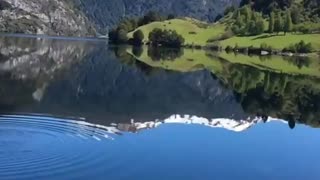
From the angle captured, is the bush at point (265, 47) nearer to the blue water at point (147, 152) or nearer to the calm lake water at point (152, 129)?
the calm lake water at point (152, 129)

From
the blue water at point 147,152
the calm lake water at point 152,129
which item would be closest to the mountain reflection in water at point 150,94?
the calm lake water at point 152,129

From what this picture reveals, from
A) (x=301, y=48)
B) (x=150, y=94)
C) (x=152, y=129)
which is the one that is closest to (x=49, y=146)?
(x=152, y=129)

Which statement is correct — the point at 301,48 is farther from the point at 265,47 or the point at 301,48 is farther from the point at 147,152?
the point at 147,152

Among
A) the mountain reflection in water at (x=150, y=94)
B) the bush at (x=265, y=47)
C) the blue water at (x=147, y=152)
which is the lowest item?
the bush at (x=265, y=47)

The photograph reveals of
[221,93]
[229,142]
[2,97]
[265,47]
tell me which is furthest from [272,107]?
[265,47]

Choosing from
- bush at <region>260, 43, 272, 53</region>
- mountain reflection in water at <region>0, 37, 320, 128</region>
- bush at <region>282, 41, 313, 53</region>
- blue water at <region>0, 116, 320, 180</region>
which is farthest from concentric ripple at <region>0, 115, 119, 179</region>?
bush at <region>260, 43, 272, 53</region>

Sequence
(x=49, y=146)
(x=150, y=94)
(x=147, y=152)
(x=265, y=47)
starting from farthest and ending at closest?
(x=265, y=47) < (x=150, y=94) < (x=147, y=152) < (x=49, y=146)
